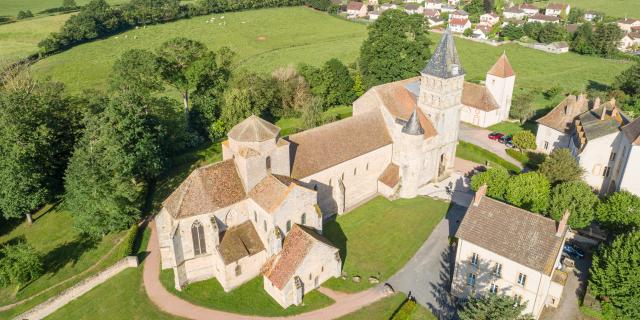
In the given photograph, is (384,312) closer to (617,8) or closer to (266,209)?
(266,209)

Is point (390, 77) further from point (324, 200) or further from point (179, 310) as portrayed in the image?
point (179, 310)

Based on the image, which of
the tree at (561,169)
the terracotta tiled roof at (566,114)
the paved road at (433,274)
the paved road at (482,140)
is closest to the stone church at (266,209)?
the paved road at (433,274)

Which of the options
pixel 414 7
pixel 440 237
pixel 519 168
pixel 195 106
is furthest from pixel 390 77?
pixel 414 7

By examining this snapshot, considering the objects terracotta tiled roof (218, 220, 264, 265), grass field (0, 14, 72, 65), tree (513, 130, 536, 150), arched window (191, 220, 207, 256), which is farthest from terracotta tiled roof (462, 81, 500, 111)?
grass field (0, 14, 72, 65)

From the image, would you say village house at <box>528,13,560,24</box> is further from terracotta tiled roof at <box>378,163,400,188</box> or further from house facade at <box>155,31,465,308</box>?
terracotta tiled roof at <box>378,163,400,188</box>

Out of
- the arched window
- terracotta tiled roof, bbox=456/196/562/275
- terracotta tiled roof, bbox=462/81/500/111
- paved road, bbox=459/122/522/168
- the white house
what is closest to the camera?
terracotta tiled roof, bbox=456/196/562/275

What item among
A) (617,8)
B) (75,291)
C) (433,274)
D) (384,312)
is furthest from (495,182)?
(617,8)
